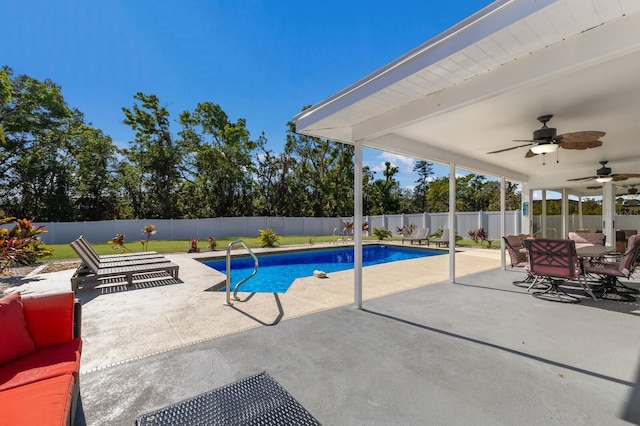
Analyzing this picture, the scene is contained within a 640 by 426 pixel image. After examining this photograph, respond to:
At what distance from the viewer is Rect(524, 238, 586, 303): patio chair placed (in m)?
4.83

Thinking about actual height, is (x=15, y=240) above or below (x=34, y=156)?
below

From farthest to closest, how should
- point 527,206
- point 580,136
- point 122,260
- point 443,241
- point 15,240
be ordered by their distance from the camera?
point 443,241, point 527,206, point 122,260, point 15,240, point 580,136

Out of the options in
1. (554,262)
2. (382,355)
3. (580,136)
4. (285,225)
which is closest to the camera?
(382,355)

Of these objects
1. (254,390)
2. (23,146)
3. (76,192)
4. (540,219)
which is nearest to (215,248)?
(254,390)

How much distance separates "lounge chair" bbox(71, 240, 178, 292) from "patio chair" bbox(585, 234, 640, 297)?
832cm

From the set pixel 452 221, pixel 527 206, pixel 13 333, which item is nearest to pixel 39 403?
pixel 13 333

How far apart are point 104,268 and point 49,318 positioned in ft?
14.4

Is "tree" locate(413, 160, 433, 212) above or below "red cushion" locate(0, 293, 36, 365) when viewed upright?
above

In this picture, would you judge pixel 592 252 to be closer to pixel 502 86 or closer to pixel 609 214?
pixel 502 86

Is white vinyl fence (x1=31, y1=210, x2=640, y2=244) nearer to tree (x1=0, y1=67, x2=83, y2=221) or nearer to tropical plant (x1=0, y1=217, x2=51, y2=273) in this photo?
tree (x1=0, y1=67, x2=83, y2=221)

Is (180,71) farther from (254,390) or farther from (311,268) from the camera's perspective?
(254,390)

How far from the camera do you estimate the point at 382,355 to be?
118 inches

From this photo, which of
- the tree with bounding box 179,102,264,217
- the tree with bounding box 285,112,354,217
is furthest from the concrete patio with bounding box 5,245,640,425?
the tree with bounding box 285,112,354,217

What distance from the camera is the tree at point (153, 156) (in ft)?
75.9
